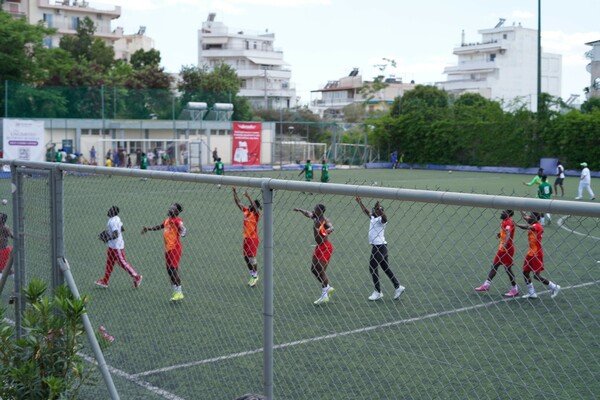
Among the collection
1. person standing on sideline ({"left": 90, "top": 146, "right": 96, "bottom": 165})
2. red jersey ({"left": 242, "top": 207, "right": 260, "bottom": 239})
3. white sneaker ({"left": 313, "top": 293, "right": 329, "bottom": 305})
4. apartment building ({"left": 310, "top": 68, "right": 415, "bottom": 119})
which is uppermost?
apartment building ({"left": 310, "top": 68, "right": 415, "bottom": 119})

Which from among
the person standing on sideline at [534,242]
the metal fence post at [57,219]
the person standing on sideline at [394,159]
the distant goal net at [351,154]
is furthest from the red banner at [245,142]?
the metal fence post at [57,219]

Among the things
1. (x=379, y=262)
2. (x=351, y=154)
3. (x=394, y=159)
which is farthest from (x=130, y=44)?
(x=379, y=262)

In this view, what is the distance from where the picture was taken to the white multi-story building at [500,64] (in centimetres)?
10925

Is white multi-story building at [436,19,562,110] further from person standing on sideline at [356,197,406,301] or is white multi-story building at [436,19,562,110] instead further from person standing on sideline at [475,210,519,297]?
person standing on sideline at [475,210,519,297]

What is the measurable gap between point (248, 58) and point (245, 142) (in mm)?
68175

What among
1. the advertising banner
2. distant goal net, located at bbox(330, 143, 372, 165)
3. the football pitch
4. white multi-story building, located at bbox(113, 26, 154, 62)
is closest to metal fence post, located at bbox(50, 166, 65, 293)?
the football pitch

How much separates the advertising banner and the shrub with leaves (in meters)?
23.6

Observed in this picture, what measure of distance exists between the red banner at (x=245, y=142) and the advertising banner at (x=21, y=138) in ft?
72.7

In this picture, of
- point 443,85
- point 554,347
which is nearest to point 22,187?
point 554,347

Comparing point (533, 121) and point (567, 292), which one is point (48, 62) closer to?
point (533, 121)

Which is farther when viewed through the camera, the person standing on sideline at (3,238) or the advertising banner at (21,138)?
the advertising banner at (21,138)

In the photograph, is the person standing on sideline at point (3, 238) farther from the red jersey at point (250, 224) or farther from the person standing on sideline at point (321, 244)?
the person standing on sideline at point (321, 244)

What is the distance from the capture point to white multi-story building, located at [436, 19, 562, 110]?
358 feet

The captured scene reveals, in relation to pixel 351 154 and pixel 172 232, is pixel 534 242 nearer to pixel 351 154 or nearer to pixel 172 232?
pixel 172 232
